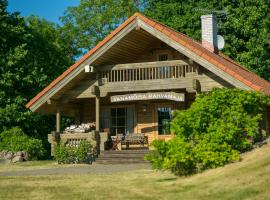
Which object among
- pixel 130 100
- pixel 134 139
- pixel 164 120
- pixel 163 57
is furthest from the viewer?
pixel 163 57

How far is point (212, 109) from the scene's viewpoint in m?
13.5

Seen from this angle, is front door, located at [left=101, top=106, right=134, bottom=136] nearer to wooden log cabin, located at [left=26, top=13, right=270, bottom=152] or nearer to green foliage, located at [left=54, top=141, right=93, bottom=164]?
wooden log cabin, located at [left=26, top=13, right=270, bottom=152]

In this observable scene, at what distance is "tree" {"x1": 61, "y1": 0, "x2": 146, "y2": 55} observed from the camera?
154 ft

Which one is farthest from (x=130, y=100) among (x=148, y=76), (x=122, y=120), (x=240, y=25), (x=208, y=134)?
(x=240, y=25)

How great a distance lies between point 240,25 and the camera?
31969 mm

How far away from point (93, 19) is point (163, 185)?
126ft

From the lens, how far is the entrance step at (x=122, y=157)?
19844 mm

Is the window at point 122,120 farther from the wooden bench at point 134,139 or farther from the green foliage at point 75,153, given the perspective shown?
the green foliage at point 75,153

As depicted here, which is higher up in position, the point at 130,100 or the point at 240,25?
the point at 240,25

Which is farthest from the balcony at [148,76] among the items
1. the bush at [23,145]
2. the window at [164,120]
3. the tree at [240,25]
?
the tree at [240,25]

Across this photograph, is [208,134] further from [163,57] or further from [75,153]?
[163,57]

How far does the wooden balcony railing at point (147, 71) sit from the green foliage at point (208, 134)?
20.9 feet

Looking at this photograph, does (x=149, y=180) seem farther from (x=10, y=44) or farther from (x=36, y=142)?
(x=10, y=44)

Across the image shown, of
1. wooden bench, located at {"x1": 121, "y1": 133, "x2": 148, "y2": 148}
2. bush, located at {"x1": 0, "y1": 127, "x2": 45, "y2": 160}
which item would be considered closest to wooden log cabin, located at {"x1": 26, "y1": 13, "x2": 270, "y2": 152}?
wooden bench, located at {"x1": 121, "y1": 133, "x2": 148, "y2": 148}
